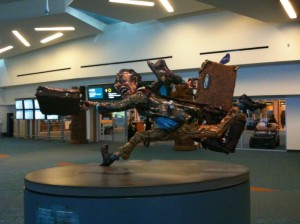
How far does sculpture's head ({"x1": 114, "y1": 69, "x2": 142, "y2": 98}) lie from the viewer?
A: 10.4 ft

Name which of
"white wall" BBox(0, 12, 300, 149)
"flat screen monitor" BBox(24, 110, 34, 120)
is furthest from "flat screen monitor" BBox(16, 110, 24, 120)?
"white wall" BBox(0, 12, 300, 149)

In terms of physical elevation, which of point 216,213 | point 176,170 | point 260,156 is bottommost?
point 260,156

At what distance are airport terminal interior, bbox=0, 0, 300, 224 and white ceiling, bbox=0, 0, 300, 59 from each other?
0.03 metres

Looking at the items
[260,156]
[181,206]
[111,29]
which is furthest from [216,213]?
[111,29]

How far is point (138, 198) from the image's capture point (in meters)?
2.25

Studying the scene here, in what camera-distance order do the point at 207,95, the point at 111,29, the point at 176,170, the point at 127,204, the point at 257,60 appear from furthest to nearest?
the point at 111,29 → the point at 257,60 → the point at 207,95 → the point at 176,170 → the point at 127,204

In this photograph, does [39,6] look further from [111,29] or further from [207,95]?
[207,95]

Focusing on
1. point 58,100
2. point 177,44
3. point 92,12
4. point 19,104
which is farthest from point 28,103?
point 58,100

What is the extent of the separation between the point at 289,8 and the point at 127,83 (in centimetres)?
648

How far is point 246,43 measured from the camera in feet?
35.2

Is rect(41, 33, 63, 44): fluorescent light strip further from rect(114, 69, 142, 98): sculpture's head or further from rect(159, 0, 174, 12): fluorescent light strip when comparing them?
rect(114, 69, 142, 98): sculpture's head

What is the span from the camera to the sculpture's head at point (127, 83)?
3.17m

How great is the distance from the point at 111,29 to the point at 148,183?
1191 cm

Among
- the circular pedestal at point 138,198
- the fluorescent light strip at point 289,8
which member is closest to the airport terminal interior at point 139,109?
the circular pedestal at point 138,198
